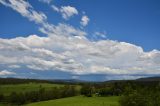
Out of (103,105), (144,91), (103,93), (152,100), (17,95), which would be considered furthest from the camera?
(17,95)

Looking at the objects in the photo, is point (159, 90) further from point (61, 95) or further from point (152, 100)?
point (61, 95)

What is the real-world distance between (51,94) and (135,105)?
401ft

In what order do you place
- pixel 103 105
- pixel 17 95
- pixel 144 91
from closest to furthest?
pixel 144 91 → pixel 103 105 → pixel 17 95

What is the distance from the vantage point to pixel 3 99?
172000 millimetres

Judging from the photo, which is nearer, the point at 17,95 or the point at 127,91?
the point at 127,91

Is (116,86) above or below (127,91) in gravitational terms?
above

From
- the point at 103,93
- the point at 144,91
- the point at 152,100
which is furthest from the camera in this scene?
the point at 103,93

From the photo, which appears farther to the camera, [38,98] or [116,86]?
[38,98]

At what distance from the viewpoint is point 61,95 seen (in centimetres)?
17488

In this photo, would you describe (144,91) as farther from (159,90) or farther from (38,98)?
(38,98)

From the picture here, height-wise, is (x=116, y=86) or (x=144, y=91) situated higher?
(x=116, y=86)

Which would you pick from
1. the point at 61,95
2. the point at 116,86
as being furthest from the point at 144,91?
the point at 61,95

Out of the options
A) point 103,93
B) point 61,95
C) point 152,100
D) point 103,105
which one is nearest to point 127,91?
point 152,100

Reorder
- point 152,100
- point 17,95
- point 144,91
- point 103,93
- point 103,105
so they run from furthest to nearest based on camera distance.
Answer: point 17,95 < point 103,93 < point 103,105 < point 144,91 < point 152,100
